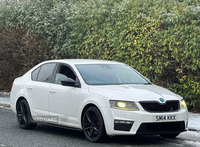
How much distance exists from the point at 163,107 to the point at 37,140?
251cm

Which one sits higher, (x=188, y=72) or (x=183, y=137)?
(x=188, y=72)

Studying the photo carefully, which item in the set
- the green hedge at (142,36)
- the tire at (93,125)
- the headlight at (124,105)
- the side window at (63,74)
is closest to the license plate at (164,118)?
the headlight at (124,105)

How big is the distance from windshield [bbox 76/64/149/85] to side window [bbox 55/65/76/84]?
0.66ft

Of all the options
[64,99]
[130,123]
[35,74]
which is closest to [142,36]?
[35,74]

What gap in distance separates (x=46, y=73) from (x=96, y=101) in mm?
2159

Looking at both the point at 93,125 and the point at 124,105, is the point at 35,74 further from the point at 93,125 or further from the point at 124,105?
the point at 124,105

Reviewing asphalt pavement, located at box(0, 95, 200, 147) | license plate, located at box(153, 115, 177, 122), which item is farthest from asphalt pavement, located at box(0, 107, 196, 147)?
license plate, located at box(153, 115, 177, 122)

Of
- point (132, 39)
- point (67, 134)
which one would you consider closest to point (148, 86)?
point (67, 134)

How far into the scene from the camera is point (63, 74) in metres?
8.84

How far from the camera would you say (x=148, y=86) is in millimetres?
8281

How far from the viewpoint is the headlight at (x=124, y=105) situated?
7.23m

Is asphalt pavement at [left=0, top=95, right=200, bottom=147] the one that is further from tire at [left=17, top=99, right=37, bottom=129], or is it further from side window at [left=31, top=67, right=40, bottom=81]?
side window at [left=31, top=67, right=40, bottom=81]

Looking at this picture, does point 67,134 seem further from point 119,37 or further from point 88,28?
point 88,28

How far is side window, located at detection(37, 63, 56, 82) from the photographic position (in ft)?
29.9
